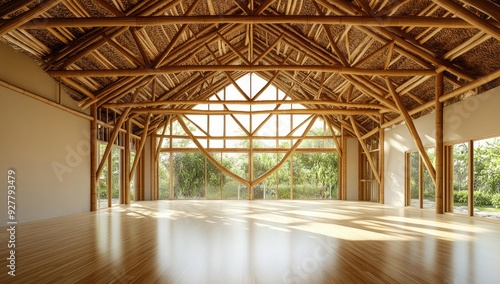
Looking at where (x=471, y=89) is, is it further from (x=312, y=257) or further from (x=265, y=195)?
(x=265, y=195)

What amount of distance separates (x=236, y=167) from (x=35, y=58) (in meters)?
9.52

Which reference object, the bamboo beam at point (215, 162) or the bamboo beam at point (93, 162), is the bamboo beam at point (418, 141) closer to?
the bamboo beam at point (215, 162)

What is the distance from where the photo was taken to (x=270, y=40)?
13344mm

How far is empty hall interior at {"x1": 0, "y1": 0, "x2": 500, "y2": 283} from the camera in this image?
4090mm

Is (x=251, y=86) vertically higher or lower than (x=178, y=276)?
higher

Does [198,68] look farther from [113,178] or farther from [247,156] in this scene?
[247,156]

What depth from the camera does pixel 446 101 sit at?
32.0 ft

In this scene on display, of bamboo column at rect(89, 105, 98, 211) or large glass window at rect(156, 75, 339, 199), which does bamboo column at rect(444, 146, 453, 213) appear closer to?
large glass window at rect(156, 75, 339, 199)

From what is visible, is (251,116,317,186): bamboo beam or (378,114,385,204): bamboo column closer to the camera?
(378,114,385,204): bamboo column

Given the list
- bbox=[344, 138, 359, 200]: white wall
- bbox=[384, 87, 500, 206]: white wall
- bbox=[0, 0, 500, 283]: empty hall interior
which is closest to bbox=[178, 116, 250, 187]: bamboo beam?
bbox=[0, 0, 500, 283]: empty hall interior

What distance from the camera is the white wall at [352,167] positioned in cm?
1648

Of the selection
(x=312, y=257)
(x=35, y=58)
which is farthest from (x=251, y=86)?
(x=312, y=257)

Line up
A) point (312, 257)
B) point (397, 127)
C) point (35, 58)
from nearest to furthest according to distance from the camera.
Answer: point (312, 257)
point (35, 58)
point (397, 127)

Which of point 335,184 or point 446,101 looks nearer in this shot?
point 446,101
